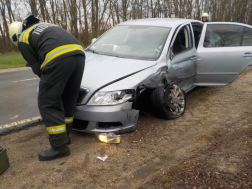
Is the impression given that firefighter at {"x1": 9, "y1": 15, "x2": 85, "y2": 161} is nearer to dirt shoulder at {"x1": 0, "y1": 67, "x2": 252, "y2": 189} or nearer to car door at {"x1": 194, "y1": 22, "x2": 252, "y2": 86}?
dirt shoulder at {"x1": 0, "y1": 67, "x2": 252, "y2": 189}

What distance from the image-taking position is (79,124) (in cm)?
324

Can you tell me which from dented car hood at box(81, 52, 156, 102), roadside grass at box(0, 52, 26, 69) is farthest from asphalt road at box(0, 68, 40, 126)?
roadside grass at box(0, 52, 26, 69)

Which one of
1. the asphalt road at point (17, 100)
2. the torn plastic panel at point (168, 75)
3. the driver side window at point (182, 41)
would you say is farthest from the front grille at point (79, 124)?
the driver side window at point (182, 41)

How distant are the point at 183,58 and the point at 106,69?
1.62 metres

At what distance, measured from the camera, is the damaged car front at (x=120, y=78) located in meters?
3.06

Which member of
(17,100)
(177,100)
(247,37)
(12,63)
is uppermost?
(247,37)

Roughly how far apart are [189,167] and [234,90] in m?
3.66

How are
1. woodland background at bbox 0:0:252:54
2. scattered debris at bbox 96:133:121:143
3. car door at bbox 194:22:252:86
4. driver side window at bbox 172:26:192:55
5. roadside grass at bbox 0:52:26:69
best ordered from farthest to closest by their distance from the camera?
woodland background at bbox 0:0:252:54 → roadside grass at bbox 0:52:26:69 → car door at bbox 194:22:252:86 → driver side window at bbox 172:26:192:55 → scattered debris at bbox 96:133:121:143

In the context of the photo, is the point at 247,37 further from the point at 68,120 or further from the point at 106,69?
the point at 68,120

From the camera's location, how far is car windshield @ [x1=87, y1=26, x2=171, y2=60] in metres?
3.97

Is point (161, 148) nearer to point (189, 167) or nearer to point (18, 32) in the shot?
point (189, 167)

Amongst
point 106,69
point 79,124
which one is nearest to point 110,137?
point 79,124

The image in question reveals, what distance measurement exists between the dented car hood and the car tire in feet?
1.50

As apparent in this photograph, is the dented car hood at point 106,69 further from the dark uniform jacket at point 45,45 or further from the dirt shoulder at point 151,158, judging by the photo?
the dirt shoulder at point 151,158
